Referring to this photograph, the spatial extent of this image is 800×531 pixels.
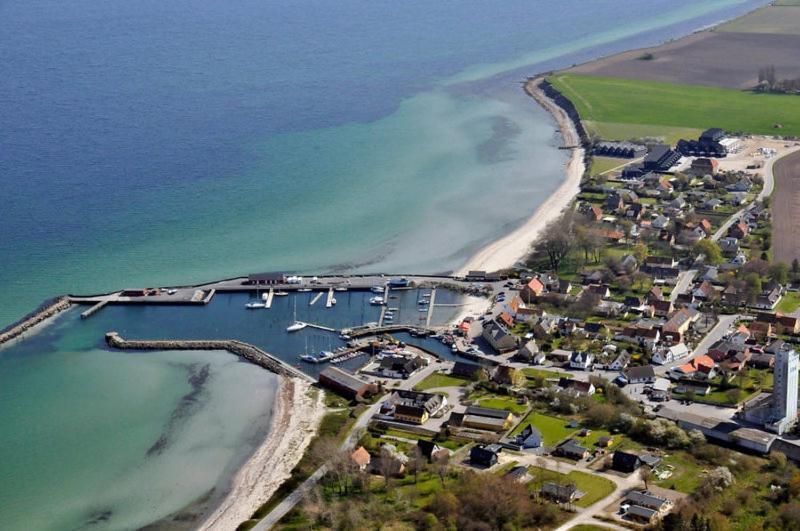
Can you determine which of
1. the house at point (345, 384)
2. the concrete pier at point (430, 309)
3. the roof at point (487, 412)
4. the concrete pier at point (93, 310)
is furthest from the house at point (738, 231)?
the concrete pier at point (93, 310)

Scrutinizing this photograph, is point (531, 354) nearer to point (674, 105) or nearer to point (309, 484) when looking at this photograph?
point (309, 484)

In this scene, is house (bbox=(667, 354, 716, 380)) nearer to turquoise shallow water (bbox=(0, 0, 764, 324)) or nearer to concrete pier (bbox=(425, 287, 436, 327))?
concrete pier (bbox=(425, 287, 436, 327))

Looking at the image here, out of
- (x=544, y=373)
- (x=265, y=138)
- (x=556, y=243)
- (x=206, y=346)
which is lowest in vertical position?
(x=544, y=373)

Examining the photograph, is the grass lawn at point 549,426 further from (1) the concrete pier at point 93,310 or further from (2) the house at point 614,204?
(2) the house at point 614,204

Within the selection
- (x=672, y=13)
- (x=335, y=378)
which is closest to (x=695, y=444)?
(x=335, y=378)

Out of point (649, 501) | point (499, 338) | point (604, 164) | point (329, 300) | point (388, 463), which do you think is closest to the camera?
point (649, 501)

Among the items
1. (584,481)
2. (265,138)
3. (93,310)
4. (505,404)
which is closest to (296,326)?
(93,310)

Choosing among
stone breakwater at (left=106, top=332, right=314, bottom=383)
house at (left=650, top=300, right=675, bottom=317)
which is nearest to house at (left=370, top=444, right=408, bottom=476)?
stone breakwater at (left=106, top=332, right=314, bottom=383)

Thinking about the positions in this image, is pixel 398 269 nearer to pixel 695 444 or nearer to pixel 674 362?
pixel 674 362
